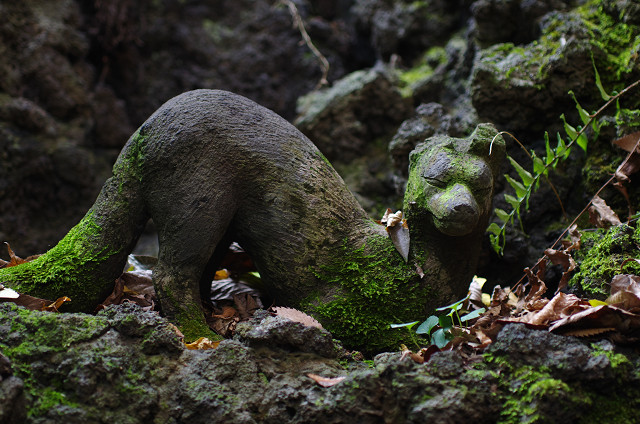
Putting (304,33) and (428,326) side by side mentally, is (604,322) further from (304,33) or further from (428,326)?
(304,33)

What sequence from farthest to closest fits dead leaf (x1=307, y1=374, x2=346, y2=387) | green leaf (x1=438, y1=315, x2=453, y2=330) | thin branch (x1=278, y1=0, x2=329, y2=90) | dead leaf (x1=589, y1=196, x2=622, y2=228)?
thin branch (x1=278, y1=0, x2=329, y2=90) → dead leaf (x1=589, y1=196, x2=622, y2=228) → green leaf (x1=438, y1=315, x2=453, y2=330) → dead leaf (x1=307, y1=374, x2=346, y2=387)

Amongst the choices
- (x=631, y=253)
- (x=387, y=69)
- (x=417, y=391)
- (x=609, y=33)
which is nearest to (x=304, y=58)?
(x=387, y=69)

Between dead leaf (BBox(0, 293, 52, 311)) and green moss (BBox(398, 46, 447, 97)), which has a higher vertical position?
green moss (BBox(398, 46, 447, 97))

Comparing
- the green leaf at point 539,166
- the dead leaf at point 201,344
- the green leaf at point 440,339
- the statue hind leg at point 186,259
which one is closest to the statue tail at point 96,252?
the statue hind leg at point 186,259

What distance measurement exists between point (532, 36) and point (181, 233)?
2.63 metres

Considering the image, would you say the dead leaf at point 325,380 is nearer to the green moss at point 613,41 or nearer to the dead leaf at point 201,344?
the dead leaf at point 201,344

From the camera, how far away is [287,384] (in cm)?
171

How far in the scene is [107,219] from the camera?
2.31 metres

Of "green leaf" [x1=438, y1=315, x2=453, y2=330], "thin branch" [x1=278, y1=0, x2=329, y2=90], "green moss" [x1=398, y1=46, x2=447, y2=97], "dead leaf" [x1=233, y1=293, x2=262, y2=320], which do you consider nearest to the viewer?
"green leaf" [x1=438, y1=315, x2=453, y2=330]

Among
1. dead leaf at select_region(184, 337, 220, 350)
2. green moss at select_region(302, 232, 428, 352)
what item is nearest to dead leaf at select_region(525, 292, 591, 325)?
green moss at select_region(302, 232, 428, 352)

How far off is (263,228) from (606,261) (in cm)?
137

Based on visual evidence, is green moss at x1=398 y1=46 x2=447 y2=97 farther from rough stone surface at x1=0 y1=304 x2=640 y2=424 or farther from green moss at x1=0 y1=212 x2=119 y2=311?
rough stone surface at x1=0 y1=304 x2=640 y2=424

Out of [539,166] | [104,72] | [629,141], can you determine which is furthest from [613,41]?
[104,72]

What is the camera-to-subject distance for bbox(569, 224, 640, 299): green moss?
204 centimetres
